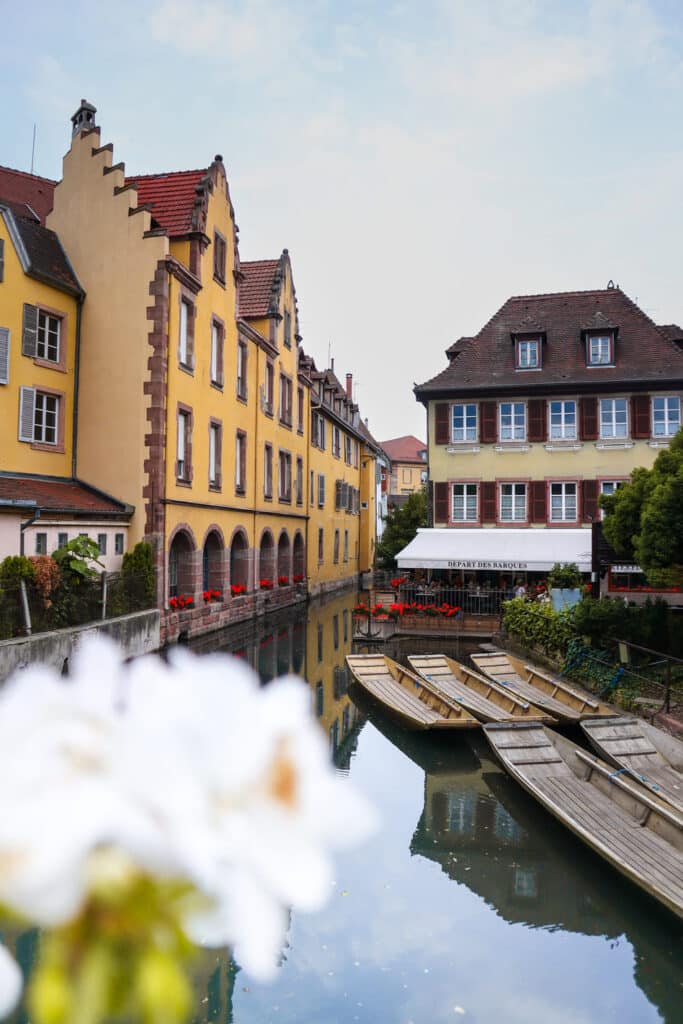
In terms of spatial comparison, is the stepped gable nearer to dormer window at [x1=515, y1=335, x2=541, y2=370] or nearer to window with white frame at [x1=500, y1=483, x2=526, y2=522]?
dormer window at [x1=515, y1=335, x2=541, y2=370]

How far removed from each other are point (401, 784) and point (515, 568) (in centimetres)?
1398

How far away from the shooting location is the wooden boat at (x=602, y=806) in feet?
24.1

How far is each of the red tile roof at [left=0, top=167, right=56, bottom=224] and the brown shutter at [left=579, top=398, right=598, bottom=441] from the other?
67.8ft

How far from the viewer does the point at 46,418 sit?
21.2 meters

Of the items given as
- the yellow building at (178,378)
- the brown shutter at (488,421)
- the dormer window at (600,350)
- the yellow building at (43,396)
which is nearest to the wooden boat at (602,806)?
the yellow building at (43,396)

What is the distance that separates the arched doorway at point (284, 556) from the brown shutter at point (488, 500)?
9.09m

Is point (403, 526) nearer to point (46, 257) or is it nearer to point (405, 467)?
point (46, 257)

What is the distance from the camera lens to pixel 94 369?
22141 mm

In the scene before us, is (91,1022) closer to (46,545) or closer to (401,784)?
(401,784)

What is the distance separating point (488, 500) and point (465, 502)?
0.91m

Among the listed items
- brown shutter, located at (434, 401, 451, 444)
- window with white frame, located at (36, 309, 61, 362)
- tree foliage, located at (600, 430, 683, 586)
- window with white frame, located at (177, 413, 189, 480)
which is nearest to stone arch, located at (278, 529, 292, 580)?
brown shutter, located at (434, 401, 451, 444)

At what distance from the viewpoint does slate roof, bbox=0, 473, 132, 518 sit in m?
17.9

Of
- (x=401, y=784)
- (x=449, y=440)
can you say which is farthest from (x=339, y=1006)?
(x=449, y=440)

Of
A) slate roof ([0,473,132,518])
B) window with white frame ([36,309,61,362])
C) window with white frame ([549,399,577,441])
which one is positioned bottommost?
slate roof ([0,473,132,518])
